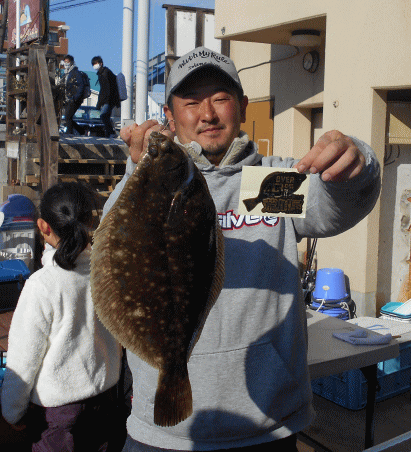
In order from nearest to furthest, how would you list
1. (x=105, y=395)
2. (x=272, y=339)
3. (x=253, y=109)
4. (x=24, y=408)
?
(x=272, y=339)
(x=24, y=408)
(x=105, y=395)
(x=253, y=109)

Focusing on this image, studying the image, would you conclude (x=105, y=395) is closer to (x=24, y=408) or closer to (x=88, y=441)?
(x=88, y=441)

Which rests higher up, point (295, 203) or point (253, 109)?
point (253, 109)

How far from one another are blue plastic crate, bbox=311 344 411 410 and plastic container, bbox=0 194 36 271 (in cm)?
551

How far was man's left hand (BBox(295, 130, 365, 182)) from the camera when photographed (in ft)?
4.98

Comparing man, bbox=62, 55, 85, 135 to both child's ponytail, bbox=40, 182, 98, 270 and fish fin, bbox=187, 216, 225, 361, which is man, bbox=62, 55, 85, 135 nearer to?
child's ponytail, bbox=40, 182, 98, 270

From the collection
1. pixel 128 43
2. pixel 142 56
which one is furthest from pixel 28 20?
pixel 128 43

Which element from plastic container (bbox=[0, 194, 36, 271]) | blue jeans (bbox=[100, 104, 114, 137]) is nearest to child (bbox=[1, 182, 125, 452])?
plastic container (bbox=[0, 194, 36, 271])

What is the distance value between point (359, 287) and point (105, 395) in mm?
4939

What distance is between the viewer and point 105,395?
9.57ft

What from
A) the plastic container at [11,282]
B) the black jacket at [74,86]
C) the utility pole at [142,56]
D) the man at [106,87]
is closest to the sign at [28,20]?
the black jacket at [74,86]

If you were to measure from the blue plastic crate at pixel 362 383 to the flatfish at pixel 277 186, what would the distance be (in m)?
3.30

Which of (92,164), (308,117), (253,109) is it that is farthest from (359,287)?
(92,164)

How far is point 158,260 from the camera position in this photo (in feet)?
4.74

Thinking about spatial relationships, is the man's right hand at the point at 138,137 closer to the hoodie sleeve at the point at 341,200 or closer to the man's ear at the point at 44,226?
the hoodie sleeve at the point at 341,200
